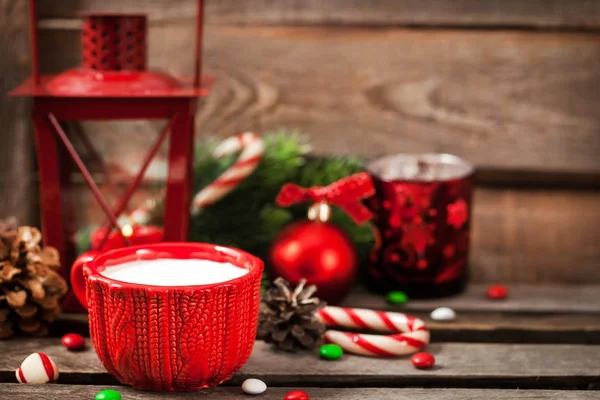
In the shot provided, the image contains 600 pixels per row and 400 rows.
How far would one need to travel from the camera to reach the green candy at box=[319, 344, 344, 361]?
0.97 m

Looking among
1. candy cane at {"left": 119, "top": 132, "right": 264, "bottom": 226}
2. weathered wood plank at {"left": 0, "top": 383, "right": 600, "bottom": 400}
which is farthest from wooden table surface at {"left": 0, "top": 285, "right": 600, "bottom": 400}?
candy cane at {"left": 119, "top": 132, "right": 264, "bottom": 226}

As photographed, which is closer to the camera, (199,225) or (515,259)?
(199,225)

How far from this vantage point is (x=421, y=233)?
3.85ft

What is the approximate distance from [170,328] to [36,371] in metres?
0.19

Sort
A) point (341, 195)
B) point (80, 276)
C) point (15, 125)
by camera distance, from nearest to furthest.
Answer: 1. point (80, 276)
2. point (341, 195)
3. point (15, 125)

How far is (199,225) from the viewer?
1231 mm

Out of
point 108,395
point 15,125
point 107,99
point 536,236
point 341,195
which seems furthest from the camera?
point 536,236

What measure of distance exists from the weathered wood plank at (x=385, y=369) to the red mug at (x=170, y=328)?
78mm

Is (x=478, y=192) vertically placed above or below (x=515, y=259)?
above

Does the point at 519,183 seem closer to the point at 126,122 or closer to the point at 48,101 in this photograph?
the point at 126,122

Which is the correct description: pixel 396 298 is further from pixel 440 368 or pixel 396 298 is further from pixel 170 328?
pixel 170 328

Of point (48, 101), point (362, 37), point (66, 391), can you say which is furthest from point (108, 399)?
point (362, 37)

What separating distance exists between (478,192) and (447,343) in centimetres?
41

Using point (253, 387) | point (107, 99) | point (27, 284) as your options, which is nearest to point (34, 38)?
point (107, 99)
